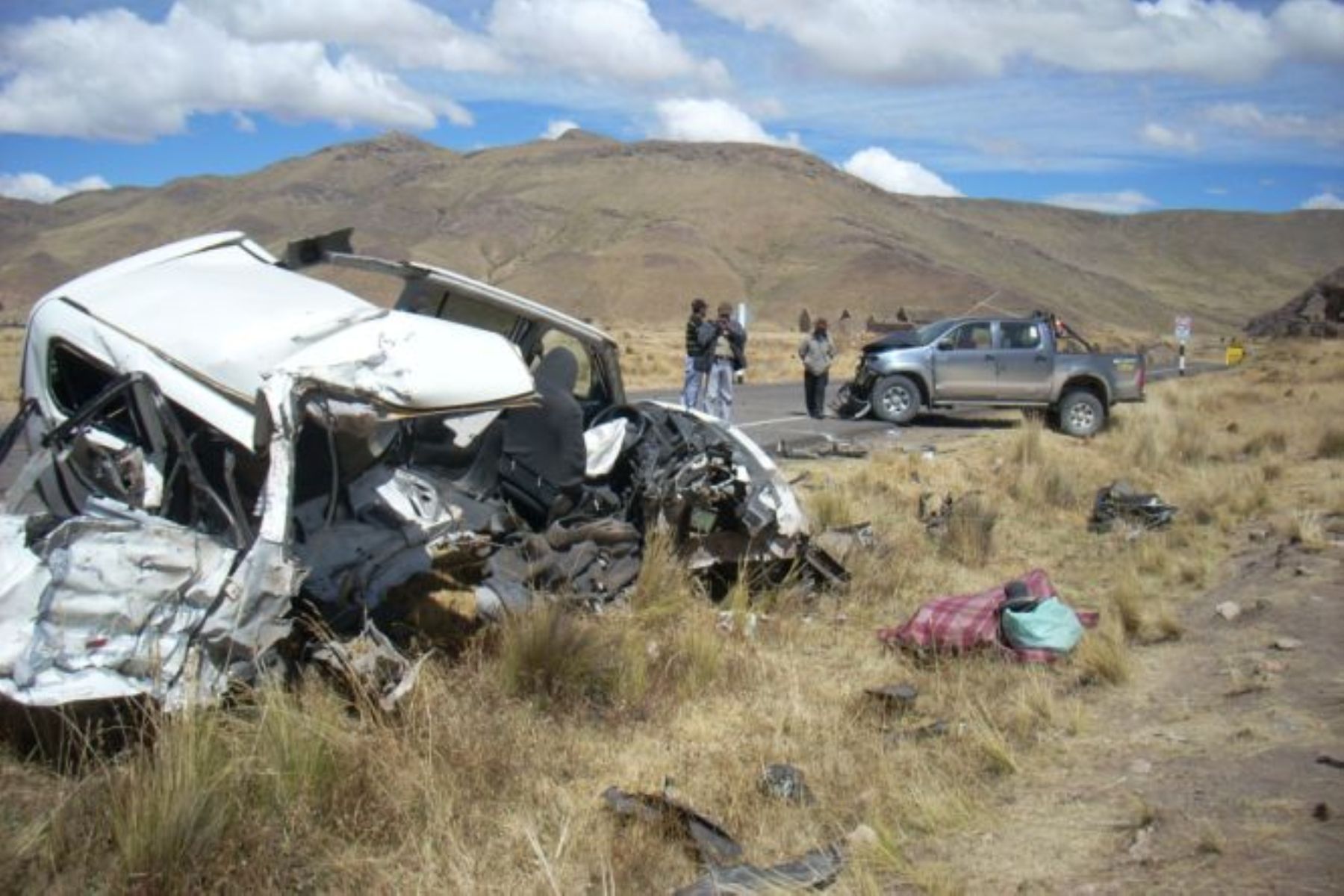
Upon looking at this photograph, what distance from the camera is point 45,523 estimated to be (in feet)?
14.4

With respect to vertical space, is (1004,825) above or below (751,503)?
below

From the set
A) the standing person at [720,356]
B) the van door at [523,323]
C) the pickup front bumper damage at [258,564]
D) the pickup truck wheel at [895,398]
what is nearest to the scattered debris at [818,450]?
the standing person at [720,356]

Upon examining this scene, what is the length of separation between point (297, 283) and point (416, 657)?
1890 millimetres

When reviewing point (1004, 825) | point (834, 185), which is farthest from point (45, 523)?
point (834, 185)

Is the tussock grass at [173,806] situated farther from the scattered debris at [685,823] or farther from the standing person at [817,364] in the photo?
the standing person at [817,364]

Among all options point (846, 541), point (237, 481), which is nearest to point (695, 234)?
point (846, 541)

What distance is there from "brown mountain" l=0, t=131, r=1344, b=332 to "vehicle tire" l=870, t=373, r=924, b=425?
77541 mm

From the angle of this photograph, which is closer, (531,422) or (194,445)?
(194,445)

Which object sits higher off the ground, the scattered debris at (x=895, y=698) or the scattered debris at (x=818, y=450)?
the scattered debris at (x=818, y=450)

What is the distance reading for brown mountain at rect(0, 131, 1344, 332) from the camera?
11200 centimetres

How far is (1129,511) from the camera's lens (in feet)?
37.6

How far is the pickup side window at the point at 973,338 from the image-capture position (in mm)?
19609

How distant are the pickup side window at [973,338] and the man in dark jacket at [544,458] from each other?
45.5ft

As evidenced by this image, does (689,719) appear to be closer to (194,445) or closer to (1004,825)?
(1004,825)
